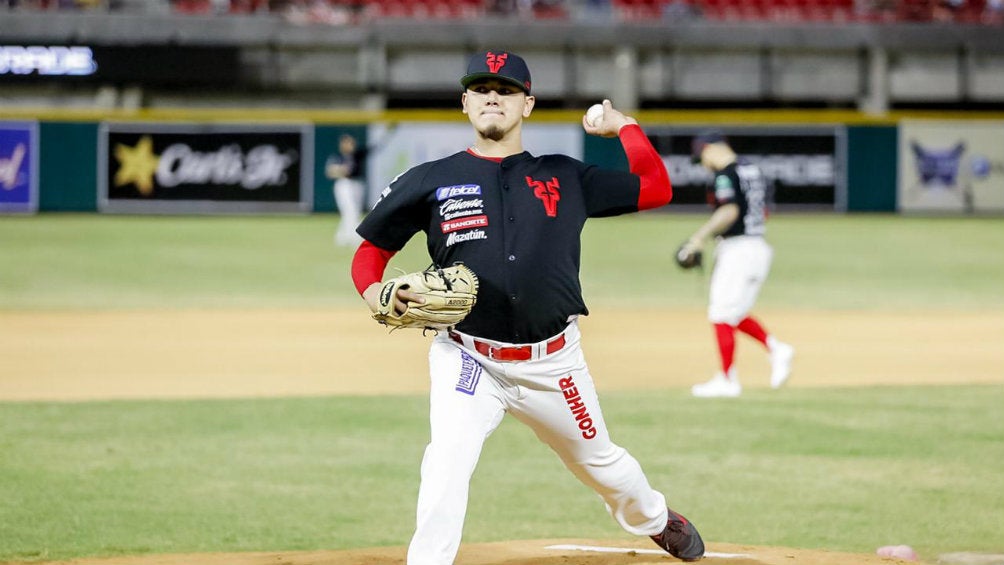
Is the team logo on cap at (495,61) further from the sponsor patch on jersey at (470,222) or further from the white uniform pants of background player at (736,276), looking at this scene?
the white uniform pants of background player at (736,276)

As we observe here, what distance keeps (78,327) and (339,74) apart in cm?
1709

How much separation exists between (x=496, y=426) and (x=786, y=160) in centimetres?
2561

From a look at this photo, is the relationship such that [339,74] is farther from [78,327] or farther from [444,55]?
[78,327]

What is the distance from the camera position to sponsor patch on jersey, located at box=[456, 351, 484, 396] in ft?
15.4

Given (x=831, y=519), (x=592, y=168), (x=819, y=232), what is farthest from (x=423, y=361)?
(x=819, y=232)

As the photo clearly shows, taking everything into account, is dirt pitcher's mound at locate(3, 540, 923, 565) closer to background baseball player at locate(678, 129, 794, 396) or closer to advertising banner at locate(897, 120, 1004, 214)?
background baseball player at locate(678, 129, 794, 396)

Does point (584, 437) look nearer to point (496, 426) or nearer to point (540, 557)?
point (496, 426)

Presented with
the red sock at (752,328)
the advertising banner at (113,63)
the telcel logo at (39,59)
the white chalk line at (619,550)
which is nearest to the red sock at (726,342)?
the red sock at (752,328)

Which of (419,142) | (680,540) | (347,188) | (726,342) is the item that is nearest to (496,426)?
(680,540)

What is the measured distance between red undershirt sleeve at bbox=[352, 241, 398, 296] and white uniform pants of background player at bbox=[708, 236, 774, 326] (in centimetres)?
577

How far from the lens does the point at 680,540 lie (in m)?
5.25

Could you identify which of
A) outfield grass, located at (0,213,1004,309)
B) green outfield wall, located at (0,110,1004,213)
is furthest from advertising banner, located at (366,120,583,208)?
outfield grass, located at (0,213,1004,309)

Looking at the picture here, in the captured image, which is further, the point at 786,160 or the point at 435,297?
the point at 786,160

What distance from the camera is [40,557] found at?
6.00 meters
